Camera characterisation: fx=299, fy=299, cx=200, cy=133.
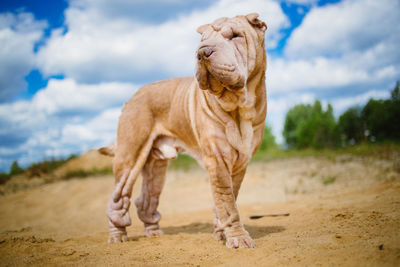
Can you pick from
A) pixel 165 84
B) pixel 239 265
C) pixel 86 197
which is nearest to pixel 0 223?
pixel 86 197

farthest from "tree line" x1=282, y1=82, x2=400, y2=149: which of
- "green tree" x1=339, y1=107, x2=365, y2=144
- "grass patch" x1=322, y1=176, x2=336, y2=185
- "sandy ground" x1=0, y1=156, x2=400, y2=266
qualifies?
"grass patch" x1=322, y1=176, x2=336, y2=185

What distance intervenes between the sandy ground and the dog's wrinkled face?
149 centimetres

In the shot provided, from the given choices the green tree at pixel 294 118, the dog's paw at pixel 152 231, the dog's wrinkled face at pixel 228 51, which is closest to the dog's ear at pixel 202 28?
the dog's wrinkled face at pixel 228 51

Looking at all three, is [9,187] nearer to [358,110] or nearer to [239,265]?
[239,265]

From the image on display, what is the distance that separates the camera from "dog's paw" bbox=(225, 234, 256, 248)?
282 centimetres

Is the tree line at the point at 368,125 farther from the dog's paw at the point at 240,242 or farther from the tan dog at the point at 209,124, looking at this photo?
the dog's paw at the point at 240,242

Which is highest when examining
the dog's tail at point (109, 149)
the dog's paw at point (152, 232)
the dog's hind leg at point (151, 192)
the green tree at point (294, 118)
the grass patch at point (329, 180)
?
the green tree at point (294, 118)

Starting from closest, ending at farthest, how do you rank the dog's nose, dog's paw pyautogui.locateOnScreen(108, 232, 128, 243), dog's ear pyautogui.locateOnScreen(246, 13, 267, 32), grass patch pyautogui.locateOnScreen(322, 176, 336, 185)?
the dog's nose, dog's ear pyautogui.locateOnScreen(246, 13, 267, 32), dog's paw pyautogui.locateOnScreen(108, 232, 128, 243), grass patch pyautogui.locateOnScreen(322, 176, 336, 185)

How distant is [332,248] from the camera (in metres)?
2.31

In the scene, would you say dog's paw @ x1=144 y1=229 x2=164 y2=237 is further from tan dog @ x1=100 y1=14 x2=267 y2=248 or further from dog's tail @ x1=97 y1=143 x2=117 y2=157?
dog's tail @ x1=97 y1=143 x2=117 y2=157

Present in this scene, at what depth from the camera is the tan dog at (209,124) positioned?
2650 millimetres

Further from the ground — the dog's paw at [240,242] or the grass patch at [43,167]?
the grass patch at [43,167]

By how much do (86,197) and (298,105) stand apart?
87.7 ft

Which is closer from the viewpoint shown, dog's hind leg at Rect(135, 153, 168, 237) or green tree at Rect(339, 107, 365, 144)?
dog's hind leg at Rect(135, 153, 168, 237)
